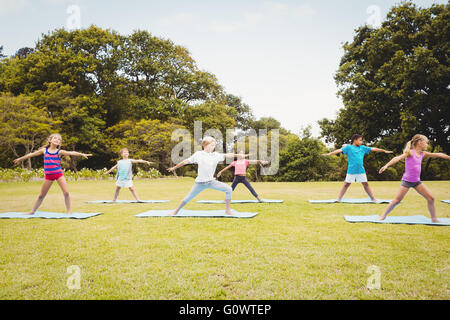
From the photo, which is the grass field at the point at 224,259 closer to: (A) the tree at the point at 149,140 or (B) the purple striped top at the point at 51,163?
(B) the purple striped top at the point at 51,163

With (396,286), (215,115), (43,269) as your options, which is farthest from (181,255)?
(215,115)

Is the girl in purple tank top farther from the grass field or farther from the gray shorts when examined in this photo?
the grass field

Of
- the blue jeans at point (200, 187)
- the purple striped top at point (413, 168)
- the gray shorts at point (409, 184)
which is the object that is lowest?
the blue jeans at point (200, 187)

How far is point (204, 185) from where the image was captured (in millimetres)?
6965

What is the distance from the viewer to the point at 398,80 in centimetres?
1984

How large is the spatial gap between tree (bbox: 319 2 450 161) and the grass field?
1817 cm

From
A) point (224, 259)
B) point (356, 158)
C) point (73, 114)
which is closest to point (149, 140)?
point (73, 114)

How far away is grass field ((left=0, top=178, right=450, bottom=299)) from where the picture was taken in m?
2.85

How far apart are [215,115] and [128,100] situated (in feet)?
33.9

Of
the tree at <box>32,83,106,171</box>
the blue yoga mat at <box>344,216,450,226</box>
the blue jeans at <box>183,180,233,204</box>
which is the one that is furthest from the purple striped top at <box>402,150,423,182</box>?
the tree at <box>32,83,106,171</box>

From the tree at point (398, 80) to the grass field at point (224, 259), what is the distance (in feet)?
59.6

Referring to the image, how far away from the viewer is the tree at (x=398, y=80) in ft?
64.4

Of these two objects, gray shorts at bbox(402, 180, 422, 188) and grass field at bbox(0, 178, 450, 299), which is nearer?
grass field at bbox(0, 178, 450, 299)

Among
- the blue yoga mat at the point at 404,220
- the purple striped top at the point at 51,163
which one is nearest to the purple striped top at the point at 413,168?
the blue yoga mat at the point at 404,220
